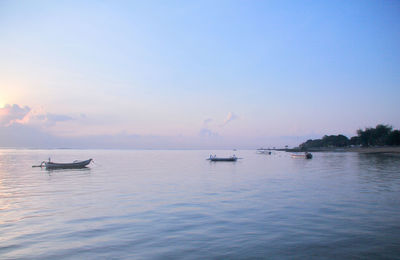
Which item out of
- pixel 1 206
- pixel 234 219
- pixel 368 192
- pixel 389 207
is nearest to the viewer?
pixel 234 219

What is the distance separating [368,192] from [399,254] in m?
16.6

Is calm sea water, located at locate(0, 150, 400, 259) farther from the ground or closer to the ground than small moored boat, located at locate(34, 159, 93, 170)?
closer to the ground

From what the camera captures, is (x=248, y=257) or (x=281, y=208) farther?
(x=281, y=208)

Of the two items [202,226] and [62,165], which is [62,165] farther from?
[202,226]

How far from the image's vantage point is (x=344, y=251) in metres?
11.1

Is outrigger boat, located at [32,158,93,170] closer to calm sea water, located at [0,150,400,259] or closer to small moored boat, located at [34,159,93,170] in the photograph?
small moored boat, located at [34,159,93,170]

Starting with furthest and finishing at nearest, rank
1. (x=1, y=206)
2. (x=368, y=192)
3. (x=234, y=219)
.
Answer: (x=368, y=192), (x=1, y=206), (x=234, y=219)

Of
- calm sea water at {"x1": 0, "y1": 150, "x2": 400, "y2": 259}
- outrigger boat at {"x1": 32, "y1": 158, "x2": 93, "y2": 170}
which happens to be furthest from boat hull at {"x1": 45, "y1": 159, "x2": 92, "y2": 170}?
calm sea water at {"x1": 0, "y1": 150, "x2": 400, "y2": 259}

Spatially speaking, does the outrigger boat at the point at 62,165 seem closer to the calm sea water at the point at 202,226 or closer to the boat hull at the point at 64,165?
the boat hull at the point at 64,165

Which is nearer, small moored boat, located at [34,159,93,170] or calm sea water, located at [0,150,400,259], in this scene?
calm sea water, located at [0,150,400,259]

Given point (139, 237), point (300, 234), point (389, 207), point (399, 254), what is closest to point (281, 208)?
point (300, 234)

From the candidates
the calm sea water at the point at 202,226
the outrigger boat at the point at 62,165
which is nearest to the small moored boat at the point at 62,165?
the outrigger boat at the point at 62,165

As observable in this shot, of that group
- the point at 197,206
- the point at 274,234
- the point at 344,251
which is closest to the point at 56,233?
the point at 197,206

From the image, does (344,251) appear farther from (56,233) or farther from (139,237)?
(56,233)
